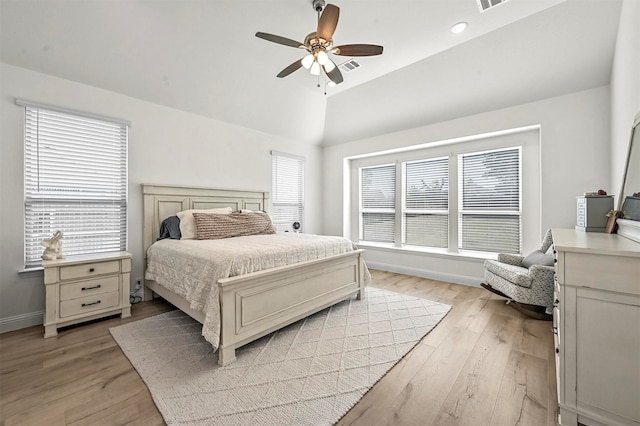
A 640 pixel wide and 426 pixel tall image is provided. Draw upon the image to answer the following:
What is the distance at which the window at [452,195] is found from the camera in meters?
3.79

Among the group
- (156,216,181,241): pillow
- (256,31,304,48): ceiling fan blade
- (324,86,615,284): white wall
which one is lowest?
(156,216,181,241): pillow

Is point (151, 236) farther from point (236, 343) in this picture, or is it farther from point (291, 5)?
point (291, 5)

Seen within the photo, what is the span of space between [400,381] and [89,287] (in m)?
2.98

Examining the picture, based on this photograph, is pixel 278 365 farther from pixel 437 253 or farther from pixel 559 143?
pixel 559 143

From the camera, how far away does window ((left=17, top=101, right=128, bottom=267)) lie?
107 inches

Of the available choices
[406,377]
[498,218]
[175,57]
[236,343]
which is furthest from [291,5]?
[498,218]

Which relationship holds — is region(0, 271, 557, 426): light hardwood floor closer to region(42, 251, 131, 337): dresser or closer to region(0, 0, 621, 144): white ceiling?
region(42, 251, 131, 337): dresser

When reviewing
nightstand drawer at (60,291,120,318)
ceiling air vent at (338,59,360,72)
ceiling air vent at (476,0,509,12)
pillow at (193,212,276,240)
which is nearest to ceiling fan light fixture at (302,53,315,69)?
ceiling air vent at (338,59,360,72)

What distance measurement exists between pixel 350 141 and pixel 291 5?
3098mm

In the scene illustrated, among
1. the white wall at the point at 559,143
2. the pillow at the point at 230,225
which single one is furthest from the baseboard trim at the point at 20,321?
the white wall at the point at 559,143

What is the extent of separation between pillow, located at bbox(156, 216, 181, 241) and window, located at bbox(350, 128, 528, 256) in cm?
350

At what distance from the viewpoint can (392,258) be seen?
4961 millimetres

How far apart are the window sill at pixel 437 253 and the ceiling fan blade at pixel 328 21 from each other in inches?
141

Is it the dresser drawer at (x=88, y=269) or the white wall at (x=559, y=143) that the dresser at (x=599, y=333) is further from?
the dresser drawer at (x=88, y=269)
